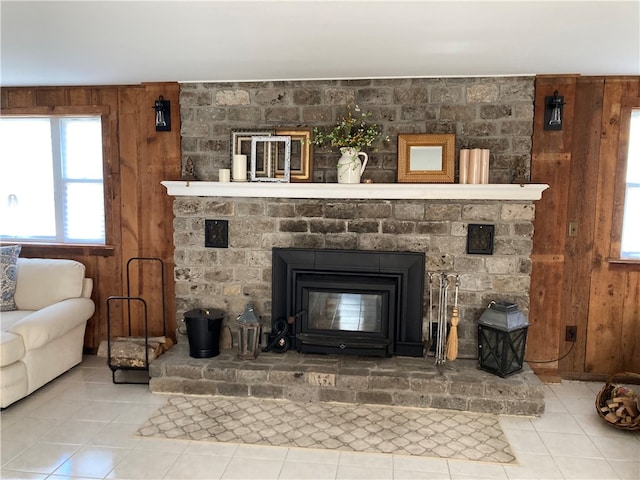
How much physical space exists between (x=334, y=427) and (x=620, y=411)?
71.5 inches

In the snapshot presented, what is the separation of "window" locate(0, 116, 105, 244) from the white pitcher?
2202 millimetres

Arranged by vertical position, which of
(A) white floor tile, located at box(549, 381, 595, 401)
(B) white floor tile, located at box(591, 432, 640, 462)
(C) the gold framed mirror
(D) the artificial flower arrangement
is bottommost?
(B) white floor tile, located at box(591, 432, 640, 462)

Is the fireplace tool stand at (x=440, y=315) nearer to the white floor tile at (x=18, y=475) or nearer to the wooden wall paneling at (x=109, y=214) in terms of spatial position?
the white floor tile at (x=18, y=475)

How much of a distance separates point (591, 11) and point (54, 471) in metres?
3.56

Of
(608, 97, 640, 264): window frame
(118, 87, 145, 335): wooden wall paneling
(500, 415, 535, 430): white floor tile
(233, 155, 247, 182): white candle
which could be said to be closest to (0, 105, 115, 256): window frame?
(118, 87, 145, 335): wooden wall paneling

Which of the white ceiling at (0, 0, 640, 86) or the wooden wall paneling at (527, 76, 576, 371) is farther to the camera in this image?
the wooden wall paneling at (527, 76, 576, 371)

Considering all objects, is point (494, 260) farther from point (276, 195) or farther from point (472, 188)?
point (276, 195)

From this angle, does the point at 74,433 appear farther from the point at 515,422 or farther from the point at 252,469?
the point at 515,422

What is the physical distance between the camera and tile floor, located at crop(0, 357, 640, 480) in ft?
8.50

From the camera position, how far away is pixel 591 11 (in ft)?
7.38

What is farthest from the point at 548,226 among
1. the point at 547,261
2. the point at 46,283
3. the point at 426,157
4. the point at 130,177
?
the point at 46,283

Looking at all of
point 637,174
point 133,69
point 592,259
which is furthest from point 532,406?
point 133,69

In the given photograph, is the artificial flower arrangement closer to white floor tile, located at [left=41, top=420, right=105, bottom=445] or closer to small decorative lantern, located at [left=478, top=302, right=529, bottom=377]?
small decorative lantern, located at [left=478, top=302, right=529, bottom=377]

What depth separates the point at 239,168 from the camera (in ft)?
12.3
